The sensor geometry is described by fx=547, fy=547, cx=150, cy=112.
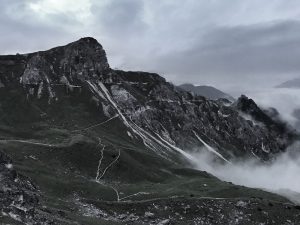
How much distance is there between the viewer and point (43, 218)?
295 ft

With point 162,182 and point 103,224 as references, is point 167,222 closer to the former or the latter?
point 103,224

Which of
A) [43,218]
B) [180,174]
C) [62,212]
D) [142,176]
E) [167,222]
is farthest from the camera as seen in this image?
[180,174]

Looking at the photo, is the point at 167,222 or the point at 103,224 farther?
the point at 167,222

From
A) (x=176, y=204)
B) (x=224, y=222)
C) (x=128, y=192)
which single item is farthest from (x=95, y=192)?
(x=224, y=222)

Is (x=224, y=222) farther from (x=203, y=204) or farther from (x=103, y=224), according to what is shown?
(x=103, y=224)

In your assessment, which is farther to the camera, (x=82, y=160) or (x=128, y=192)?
(x=82, y=160)

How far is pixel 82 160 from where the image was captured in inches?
6998

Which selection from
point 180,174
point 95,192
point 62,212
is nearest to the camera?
point 62,212

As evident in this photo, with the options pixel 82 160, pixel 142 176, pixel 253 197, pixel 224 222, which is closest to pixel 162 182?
pixel 142 176

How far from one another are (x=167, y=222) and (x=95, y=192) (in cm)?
2927

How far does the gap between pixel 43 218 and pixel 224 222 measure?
53843mm

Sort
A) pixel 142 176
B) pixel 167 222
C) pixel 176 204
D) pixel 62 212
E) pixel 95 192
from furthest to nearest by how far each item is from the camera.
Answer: pixel 142 176 < pixel 95 192 < pixel 176 204 < pixel 167 222 < pixel 62 212

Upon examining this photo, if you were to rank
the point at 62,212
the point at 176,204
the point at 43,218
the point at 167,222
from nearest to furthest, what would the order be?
the point at 43,218
the point at 62,212
the point at 167,222
the point at 176,204

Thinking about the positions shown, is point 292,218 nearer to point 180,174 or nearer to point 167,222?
point 167,222
